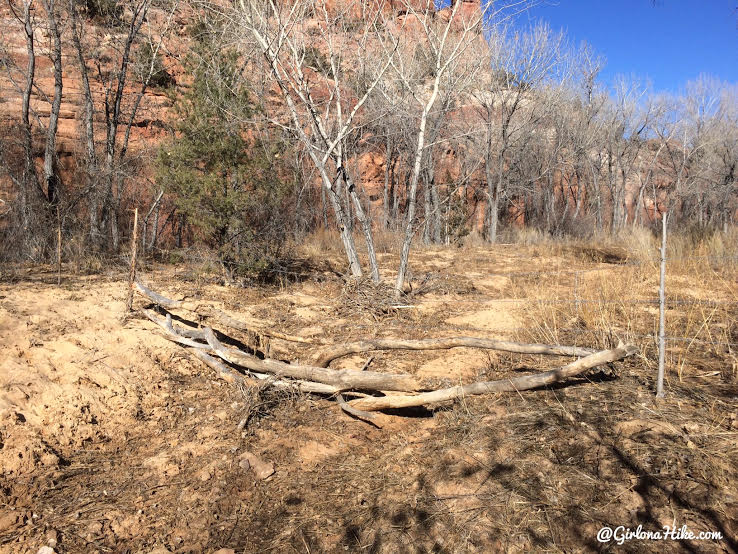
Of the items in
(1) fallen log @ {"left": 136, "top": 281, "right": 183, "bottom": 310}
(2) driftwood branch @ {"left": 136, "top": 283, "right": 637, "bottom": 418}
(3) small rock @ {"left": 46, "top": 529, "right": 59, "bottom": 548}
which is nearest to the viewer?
(3) small rock @ {"left": 46, "top": 529, "right": 59, "bottom": 548}

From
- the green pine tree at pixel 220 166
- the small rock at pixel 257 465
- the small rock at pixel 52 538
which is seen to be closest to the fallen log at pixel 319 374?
the small rock at pixel 257 465

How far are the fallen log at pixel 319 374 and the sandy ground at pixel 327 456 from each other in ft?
0.70

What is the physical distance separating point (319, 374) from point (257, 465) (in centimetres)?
107

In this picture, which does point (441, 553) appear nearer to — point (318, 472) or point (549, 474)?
point (549, 474)

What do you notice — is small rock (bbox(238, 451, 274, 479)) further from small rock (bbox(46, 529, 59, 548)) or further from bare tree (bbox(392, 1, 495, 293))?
bare tree (bbox(392, 1, 495, 293))

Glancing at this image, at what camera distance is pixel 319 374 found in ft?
14.8

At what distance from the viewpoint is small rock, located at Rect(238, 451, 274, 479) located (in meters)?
3.54

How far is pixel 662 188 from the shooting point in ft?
99.0

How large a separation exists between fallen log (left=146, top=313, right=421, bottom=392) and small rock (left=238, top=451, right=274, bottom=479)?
3.15 ft

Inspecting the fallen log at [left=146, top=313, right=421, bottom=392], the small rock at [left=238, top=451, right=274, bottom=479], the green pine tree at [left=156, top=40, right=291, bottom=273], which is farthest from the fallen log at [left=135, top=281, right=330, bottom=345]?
the small rock at [left=238, top=451, right=274, bottom=479]

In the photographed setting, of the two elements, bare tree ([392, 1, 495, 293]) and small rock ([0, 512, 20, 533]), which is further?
bare tree ([392, 1, 495, 293])

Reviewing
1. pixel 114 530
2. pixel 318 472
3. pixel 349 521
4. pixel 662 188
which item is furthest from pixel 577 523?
pixel 662 188

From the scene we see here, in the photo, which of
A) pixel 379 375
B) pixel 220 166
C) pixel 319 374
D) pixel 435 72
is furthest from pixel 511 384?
pixel 435 72

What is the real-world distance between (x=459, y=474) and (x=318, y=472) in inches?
40.2
